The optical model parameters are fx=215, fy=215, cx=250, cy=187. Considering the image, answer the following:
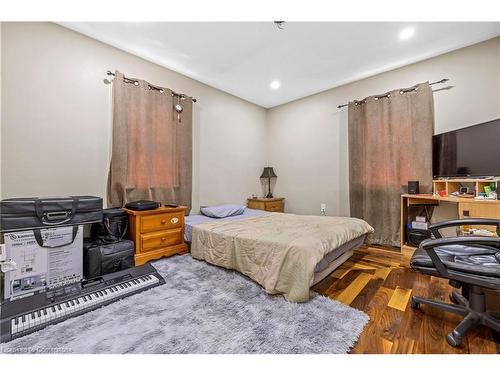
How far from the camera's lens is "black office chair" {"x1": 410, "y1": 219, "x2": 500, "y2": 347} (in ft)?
3.70

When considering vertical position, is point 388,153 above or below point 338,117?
below

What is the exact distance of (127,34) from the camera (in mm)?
2373

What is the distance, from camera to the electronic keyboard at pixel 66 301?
1.33m

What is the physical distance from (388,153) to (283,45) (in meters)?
2.07

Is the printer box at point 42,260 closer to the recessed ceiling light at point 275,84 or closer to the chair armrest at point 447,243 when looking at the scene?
the chair armrest at point 447,243

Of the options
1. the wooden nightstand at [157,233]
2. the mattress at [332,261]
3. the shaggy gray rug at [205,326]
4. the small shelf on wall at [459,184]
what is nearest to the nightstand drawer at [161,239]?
the wooden nightstand at [157,233]

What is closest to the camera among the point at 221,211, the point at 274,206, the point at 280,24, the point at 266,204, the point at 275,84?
the point at 280,24

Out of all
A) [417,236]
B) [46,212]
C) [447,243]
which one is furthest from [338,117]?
[46,212]

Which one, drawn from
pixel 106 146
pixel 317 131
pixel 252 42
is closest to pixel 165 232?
pixel 106 146

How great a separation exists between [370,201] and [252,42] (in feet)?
8.94

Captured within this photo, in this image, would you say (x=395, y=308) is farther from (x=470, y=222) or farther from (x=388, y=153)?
(x=388, y=153)

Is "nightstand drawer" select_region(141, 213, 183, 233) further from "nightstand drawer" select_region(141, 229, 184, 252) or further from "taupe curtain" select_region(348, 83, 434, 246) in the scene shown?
"taupe curtain" select_region(348, 83, 434, 246)

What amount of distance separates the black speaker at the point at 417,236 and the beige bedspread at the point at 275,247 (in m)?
0.68

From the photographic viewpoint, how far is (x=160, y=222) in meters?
2.47
